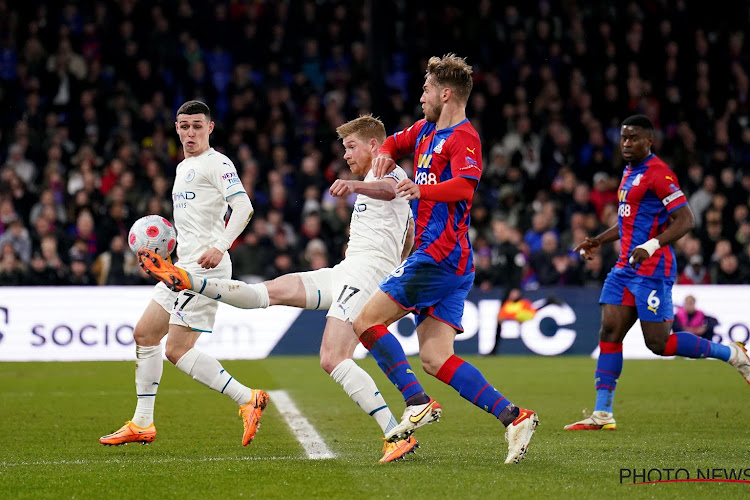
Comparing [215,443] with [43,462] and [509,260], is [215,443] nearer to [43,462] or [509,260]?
[43,462]

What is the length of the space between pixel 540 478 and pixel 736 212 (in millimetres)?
13123

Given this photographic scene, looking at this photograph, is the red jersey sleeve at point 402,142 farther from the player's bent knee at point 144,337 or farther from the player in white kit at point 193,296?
the player's bent knee at point 144,337

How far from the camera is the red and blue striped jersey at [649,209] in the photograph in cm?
830

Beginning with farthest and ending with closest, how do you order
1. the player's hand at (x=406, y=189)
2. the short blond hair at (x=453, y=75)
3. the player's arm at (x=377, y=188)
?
the short blond hair at (x=453, y=75) < the player's arm at (x=377, y=188) < the player's hand at (x=406, y=189)

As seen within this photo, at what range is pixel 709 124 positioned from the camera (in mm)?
20547

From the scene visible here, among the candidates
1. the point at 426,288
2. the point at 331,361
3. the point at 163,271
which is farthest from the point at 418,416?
the point at 163,271

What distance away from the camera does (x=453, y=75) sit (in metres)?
6.43

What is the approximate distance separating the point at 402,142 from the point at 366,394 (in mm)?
1559

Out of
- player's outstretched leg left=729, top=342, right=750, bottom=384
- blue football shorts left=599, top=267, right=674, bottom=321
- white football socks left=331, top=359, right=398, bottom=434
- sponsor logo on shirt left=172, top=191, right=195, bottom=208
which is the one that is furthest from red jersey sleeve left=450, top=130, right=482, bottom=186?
player's outstretched leg left=729, top=342, right=750, bottom=384

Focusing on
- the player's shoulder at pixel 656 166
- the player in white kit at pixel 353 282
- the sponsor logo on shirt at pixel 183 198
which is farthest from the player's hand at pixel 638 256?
the sponsor logo on shirt at pixel 183 198

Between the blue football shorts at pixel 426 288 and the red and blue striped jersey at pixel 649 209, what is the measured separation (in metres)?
2.41

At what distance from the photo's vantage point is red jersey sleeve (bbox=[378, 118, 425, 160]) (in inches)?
262

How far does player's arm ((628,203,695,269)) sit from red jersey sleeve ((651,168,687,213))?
5 cm

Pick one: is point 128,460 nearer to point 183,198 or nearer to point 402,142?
point 183,198
